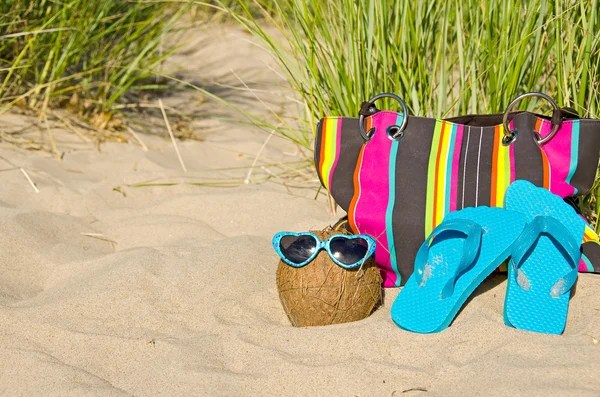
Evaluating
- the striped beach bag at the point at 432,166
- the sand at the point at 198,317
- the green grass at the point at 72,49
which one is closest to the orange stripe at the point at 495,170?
the striped beach bag at the point at 432,166

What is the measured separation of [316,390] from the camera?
5.63 feet

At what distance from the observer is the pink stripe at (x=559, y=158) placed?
6.82ft

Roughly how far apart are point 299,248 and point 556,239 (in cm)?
67

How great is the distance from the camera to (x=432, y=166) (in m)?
2.20

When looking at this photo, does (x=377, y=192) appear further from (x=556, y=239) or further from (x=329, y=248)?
(x=556, y=239)

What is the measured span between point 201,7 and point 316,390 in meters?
4.70

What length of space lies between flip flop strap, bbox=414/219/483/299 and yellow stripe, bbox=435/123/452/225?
0.07m

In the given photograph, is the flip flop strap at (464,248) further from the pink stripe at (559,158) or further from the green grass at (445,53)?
the green grass at (445,53)

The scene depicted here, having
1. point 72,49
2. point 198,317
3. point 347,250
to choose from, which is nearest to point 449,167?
point 347,250

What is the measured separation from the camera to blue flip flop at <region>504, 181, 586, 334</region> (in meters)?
1.92

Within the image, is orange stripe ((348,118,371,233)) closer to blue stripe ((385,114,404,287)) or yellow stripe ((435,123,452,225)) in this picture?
blue stripe ((385,114,404,287))

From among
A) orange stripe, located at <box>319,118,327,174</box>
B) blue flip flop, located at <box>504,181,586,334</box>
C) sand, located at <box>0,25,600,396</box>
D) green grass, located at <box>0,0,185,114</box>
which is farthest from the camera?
green grass, located at <box>0,0,185,114</box>

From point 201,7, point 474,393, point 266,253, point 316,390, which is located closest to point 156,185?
point 266,253

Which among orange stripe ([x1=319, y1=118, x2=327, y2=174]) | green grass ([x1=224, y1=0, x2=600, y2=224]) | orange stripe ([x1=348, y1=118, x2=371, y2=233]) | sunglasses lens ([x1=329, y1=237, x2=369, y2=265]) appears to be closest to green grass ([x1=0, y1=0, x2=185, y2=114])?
green grass ([x1=224, y1=0, x2=600, y2=224])
